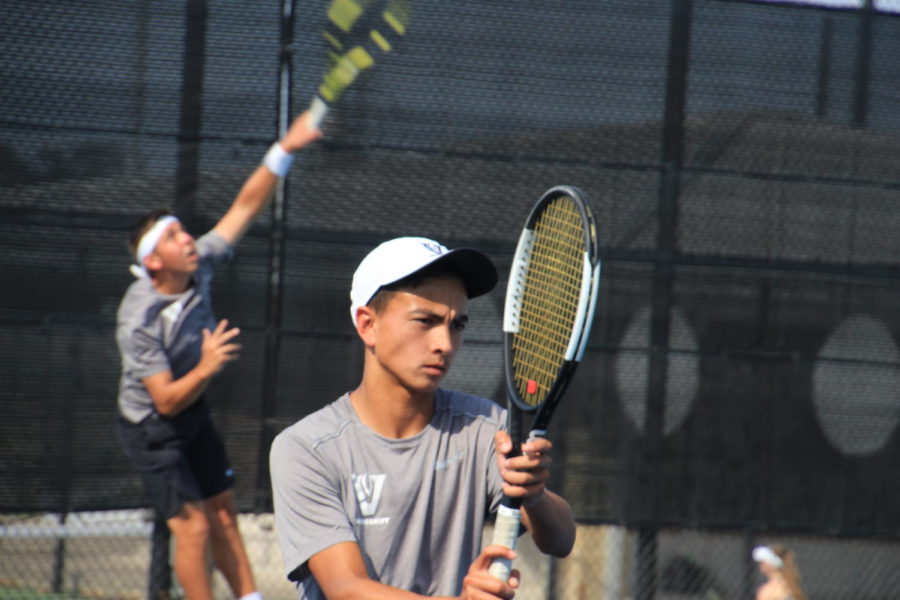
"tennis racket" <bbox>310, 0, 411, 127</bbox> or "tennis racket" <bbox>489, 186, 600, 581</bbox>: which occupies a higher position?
"tennis racket" <bbox>310, 0, 411, 127</bbox>

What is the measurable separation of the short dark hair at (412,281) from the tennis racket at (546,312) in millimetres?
206

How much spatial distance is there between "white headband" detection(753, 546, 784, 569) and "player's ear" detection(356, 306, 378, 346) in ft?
9.20

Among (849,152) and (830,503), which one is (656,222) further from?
(830,503)

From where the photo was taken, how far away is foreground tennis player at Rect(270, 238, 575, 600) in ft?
7.84

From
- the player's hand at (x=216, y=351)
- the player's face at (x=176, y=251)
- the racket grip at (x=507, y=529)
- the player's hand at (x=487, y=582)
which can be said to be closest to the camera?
the player's hand at (x=487, y=582)

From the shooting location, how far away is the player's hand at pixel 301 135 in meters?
4.61

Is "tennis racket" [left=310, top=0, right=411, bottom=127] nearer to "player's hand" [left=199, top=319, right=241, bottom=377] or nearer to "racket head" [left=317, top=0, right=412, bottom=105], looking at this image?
"racket head" [left=317, top=0, right=412, bottom=105]

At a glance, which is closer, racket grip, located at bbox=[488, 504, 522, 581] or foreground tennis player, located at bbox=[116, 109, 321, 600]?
racket grip, located at bbox=[488, 504, 522, 581]

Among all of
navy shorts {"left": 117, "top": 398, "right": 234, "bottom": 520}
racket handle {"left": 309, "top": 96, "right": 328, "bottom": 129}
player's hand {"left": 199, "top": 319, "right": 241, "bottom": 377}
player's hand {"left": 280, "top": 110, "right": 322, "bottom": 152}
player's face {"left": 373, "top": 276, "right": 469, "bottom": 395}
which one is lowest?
navy shorts {"left": 117, "top": 398, "right": 234, "bottom": 520}

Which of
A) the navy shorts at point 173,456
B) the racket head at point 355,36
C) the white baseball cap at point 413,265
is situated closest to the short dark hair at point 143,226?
the navy shorts at point 173,456

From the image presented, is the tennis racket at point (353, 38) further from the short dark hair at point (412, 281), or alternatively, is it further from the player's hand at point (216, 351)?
the short dark hair at point (412, 281)

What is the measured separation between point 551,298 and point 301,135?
2.30m

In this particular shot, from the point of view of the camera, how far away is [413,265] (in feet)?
7.84

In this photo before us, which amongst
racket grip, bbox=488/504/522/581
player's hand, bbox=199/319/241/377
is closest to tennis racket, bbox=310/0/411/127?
player's hand, bbox=199/319/241/377
